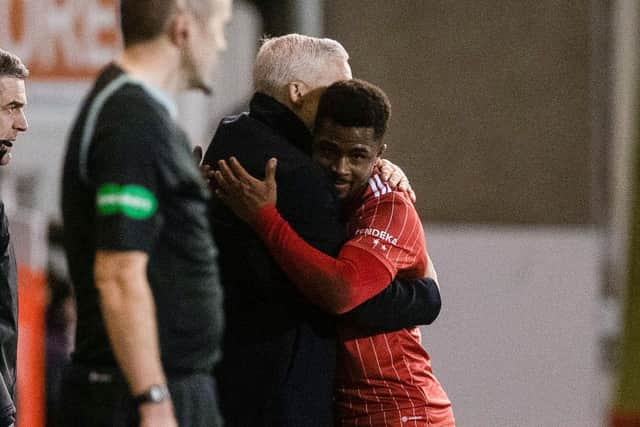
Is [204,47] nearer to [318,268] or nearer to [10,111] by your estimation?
[318,268]

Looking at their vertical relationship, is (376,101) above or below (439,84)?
above

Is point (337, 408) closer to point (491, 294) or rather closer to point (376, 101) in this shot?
point (376, 101)

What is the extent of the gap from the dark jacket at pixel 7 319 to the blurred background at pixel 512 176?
3.72 meters

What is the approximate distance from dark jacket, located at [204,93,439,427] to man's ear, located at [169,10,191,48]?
0.64 m

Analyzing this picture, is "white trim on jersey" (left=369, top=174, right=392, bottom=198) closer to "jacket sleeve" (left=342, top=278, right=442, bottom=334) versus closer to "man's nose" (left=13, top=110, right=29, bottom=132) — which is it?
"jacket sleeve" (left=342, top=278, right=442, bottom=334)

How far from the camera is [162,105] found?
285 centimetres

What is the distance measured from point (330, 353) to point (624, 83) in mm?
5829

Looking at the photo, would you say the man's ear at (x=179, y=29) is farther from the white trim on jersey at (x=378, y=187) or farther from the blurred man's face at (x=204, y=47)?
the white trim on jersey at (x=378, y=187)

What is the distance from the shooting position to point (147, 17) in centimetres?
283

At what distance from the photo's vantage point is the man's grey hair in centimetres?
363

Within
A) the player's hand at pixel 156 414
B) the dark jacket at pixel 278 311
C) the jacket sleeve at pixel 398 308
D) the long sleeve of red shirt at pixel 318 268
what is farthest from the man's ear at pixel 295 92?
the player's hand at pixel 156 414

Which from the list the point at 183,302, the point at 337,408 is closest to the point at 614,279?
the point at 337,408

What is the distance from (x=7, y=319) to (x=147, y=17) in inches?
66.8

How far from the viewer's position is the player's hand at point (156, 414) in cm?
274
